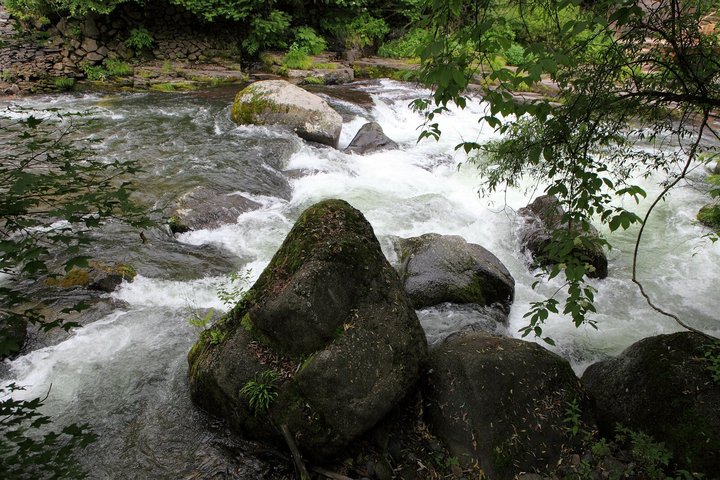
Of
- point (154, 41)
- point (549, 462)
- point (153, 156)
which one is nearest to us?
point (549, 462)

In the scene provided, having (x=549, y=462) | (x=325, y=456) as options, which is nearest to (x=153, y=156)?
(x=325, y=456)

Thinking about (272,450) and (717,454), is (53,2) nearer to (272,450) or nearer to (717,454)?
(272,450)

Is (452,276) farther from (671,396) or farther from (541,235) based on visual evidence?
(671,396)

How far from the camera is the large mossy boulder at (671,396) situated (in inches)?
122

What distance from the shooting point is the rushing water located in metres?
3.77

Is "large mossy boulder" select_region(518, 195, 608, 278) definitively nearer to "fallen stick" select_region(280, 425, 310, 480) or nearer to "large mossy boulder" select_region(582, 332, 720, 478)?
"large mossy boulder" select_region(582, 332, 720, 478)

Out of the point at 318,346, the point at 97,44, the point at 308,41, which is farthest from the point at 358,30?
the point at 318,346

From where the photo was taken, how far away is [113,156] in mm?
8961

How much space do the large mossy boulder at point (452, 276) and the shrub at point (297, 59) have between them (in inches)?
492

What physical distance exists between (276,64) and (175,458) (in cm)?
1565

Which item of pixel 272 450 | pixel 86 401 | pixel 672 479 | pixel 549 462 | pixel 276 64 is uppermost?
pixel 276 64

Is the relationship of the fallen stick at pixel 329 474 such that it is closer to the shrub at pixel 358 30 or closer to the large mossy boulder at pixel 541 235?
the large mossy boulder at pixel 541 235

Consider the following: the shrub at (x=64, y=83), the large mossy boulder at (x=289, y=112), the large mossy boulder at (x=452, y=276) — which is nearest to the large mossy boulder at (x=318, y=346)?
the large mossy boulder at (x=452, y=276)

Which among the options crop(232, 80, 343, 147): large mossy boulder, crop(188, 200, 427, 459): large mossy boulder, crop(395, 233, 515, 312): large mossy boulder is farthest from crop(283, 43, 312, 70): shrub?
crop(188, 200, 427, 459): large mossy boulder
